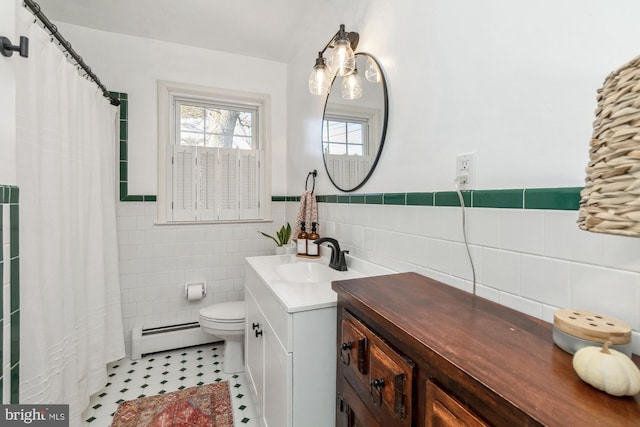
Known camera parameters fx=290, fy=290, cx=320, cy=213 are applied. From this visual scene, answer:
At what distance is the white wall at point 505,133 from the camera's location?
2.08 feet

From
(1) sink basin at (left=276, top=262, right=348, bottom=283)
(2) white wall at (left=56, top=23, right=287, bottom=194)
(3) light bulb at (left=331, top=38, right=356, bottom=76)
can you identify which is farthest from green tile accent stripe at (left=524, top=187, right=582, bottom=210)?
(2) white wall at (left=56, top=23, right=287, bottom=194)

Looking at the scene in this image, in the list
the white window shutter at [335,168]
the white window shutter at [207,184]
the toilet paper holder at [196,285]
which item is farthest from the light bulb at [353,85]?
the toilet paper holder at [196,285]

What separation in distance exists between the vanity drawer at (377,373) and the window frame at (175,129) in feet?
6.17

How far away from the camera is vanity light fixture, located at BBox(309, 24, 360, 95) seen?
4.48 feet

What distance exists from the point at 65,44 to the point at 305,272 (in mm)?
1650

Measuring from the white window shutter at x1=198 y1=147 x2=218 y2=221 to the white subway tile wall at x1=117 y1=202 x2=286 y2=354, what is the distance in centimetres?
11

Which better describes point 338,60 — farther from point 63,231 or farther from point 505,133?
point 63,231

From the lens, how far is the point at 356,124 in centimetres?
154

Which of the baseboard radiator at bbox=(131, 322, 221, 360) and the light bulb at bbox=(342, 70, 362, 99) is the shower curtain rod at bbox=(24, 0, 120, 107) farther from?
the baseboard radiator at bbox=(131, 322, 221, 360)

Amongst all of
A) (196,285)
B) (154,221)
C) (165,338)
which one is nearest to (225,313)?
(196,285)

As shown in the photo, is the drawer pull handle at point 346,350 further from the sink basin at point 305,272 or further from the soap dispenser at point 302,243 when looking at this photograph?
the soap dispenser at point 302,243

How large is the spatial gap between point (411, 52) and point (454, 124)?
15.7 inches

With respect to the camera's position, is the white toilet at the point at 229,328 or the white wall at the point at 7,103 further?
the white toilet at the point at 229,328

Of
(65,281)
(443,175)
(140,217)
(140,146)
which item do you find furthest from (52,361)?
(443,175)
